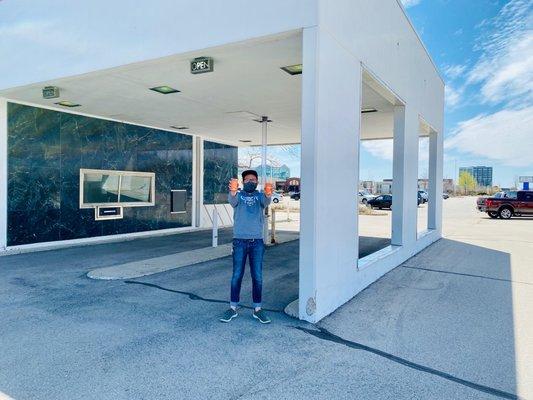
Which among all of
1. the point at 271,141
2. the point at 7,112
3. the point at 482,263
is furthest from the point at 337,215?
the point at 271,141

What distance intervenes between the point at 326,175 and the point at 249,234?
1262 millimetres

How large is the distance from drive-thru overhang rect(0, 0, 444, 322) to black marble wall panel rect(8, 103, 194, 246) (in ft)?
0.79

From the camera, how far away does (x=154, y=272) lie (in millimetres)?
7434

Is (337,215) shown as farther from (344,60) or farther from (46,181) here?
(46,181)

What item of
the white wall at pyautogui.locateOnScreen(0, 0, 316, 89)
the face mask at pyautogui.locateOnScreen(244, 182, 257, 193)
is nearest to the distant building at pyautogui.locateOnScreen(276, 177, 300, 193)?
the white wall at pyautogui.locateOnScreen(0, 0, 316, 89)

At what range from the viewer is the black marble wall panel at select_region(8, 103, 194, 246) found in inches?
363

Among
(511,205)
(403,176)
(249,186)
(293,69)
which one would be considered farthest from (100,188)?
(511,205)

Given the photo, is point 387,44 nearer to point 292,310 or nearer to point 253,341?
point 292,310

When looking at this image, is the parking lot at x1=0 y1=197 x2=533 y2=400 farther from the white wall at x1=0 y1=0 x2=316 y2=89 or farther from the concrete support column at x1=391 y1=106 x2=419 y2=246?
the white wall at x1=0 y1=0 x2=316 y2=89

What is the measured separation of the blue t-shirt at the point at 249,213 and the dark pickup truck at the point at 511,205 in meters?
23.2

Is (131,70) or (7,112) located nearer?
(131,70)

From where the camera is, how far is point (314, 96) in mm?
4730

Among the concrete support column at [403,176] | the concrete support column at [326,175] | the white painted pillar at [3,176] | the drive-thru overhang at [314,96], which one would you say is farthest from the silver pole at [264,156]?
the white painted pillar at [3,176]

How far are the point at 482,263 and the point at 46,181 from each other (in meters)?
10.7
